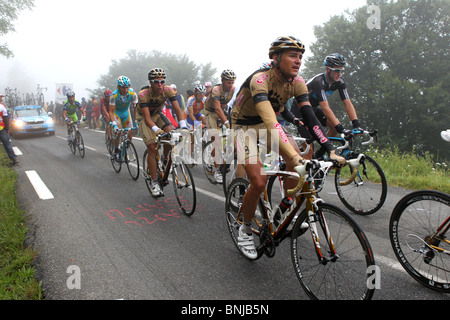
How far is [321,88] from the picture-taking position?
16.9 ft

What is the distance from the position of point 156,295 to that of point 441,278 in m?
2.69

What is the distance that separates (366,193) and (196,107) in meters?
5.84

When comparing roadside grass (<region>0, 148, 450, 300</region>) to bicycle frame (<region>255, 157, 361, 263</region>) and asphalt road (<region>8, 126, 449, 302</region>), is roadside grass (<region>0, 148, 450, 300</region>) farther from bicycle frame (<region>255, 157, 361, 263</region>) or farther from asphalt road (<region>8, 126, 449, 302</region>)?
bicycle frame (<region>255, 157, 361, 263</region>)

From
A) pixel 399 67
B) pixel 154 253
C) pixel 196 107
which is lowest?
pixel 154 253

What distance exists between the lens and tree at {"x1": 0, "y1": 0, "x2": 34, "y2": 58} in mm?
28672

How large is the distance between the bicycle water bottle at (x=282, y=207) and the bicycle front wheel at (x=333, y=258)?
30cm

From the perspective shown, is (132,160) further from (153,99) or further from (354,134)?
(354,134)

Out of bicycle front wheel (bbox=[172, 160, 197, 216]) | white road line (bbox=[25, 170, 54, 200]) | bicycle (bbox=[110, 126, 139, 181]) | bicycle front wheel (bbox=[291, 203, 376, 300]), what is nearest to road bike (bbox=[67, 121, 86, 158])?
white road line (bbox=[25, 170, 54, 200])

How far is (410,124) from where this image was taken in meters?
29.2

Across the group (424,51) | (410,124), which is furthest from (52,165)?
(424,51)

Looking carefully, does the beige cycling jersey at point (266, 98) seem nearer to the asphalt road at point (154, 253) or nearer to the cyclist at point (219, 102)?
the asphalt road at point (154, 253)

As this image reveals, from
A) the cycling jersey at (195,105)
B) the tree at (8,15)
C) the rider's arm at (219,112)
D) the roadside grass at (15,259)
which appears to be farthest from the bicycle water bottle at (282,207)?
the tree at (8,15)

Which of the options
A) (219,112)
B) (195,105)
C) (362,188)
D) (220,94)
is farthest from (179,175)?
(195,105)

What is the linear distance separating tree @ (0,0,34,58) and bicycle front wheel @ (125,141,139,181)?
29.1m
